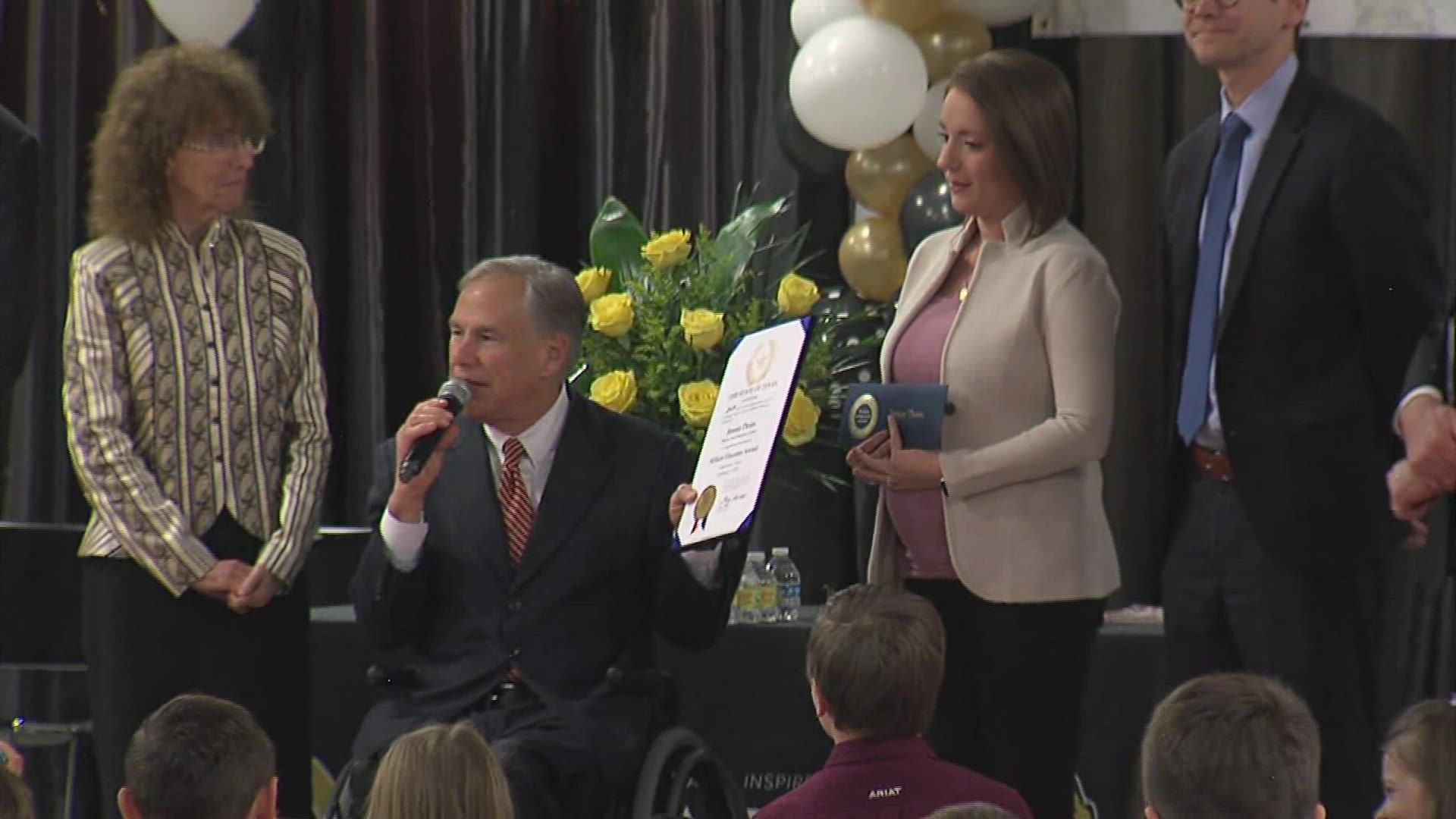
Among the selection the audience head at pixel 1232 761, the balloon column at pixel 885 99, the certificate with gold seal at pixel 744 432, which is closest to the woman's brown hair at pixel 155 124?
the certificate with gold seal at pixel 744 432

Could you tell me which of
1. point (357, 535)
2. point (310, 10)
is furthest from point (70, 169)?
point (357, 535)

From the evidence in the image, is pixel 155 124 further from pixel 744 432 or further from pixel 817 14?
pixel 817 14

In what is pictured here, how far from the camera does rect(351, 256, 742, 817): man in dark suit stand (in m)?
3.48

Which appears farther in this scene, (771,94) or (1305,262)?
(771,94)

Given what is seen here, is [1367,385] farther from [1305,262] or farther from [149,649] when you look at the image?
[149,649]

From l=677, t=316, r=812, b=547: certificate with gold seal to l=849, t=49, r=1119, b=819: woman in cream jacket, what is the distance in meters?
0.38

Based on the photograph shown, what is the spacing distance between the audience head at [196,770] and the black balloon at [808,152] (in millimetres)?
3072

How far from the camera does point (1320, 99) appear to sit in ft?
11.4

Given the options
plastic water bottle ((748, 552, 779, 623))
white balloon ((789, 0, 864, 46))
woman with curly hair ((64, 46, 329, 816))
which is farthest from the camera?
white balloon ((789, 0, 864, 46))

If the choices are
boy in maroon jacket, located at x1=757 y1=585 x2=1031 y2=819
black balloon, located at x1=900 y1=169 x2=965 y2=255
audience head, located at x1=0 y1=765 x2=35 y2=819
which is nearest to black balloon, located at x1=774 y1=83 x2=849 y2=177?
black balloon, located at x1=900 y1=169 x2=965 y2=255

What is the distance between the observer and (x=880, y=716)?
9.76 ft

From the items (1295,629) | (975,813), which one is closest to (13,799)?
(975,813)

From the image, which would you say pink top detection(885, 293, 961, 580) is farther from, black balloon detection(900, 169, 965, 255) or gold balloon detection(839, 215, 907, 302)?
gold balloon detection(839, 215, 907, 302)

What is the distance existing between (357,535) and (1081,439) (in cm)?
188
